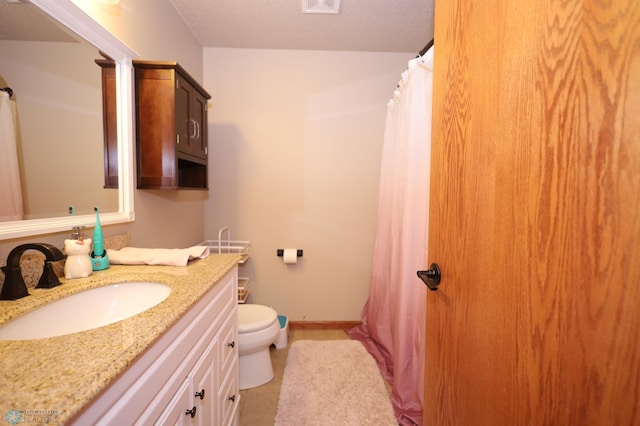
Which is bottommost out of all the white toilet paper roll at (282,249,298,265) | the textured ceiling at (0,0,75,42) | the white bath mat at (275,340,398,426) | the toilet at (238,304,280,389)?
the white bath mat at (275,340,398,426)

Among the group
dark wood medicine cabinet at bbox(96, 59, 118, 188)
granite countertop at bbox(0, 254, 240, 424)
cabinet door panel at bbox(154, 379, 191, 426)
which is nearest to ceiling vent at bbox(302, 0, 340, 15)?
dark wood medicine cabinet at bbox(96, 59, 118, 188)

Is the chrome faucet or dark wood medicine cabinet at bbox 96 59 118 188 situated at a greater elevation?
dark wood medicine cabinet at bbox 96 59 118 188

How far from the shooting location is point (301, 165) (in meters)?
2.32

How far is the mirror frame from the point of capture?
89 cm

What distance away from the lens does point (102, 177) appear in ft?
3.97

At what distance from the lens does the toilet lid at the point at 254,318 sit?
1581 mm

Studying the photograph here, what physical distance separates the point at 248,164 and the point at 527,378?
2183 millimetres

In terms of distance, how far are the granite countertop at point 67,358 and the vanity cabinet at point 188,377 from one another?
1.6 inches

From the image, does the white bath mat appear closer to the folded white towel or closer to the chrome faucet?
the folded white towel

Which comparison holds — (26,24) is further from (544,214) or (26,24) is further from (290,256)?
(290,256)

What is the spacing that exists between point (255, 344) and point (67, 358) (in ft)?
3.97

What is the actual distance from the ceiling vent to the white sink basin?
184 centimetres

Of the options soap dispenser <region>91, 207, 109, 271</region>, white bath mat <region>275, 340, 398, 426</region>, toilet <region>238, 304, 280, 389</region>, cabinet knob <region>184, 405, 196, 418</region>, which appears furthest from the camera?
toilet <region>238, 304, 280, 389</region>

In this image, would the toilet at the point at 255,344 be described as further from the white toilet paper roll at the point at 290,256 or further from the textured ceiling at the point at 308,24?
the textured ceiling at the point at 308,24
